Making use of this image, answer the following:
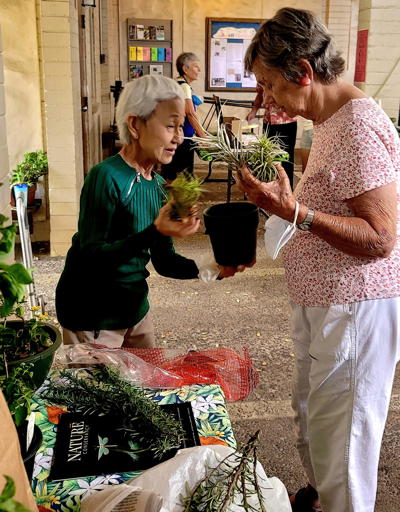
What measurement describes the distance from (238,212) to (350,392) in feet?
2.27

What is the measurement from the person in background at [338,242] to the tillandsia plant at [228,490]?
82 cm

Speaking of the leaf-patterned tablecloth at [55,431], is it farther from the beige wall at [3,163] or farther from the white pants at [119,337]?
the beige wall at [3,163]

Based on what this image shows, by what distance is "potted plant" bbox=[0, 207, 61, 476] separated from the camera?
92 cm

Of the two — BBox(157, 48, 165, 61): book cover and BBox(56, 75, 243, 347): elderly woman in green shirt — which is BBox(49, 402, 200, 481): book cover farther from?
BBox(157, 48, 165, 61): book cover

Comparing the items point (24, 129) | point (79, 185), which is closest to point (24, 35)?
point (24, 129)

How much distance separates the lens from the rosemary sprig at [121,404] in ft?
5.09

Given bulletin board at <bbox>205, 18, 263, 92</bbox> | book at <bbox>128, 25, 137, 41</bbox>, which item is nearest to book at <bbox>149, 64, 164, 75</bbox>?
book at <bbox>128, 25, 137, 41</bbox>

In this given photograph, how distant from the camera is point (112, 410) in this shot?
65.3 inches

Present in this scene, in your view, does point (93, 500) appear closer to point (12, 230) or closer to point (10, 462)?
point (10, 462)

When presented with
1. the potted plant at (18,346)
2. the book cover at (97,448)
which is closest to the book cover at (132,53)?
the potted plant at (18,346)

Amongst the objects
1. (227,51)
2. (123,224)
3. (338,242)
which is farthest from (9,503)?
(227,51)

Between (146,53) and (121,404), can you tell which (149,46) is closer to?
(146,53)

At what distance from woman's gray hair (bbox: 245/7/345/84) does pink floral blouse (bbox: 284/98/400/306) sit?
15 centimetres

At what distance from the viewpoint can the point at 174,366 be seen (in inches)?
79.6
